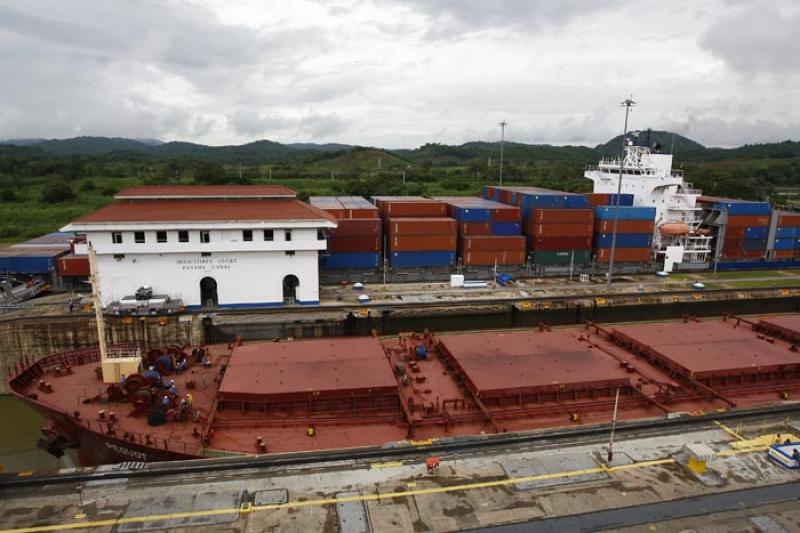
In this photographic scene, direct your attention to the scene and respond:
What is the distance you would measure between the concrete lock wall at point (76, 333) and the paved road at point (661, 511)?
20.9 metres

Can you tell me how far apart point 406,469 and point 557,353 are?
9.41 metres

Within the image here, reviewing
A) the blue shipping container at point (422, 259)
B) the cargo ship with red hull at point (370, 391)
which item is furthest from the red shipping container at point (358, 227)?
the cargo ship with red hull at point (370, 391)

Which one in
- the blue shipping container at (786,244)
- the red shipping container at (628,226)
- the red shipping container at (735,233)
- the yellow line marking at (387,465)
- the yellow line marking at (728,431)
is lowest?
the yellow line marking at (387,465)

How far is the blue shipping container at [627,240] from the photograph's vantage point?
38.7 meters

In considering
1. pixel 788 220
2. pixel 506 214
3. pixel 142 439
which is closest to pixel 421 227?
pixel 506 214

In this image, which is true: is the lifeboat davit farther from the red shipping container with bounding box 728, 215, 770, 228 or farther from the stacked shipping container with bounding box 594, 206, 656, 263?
the red shipping container with bounding box 728, 215, 770, 228

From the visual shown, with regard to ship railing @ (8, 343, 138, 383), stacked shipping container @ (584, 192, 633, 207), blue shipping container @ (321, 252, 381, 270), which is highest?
stacked shipping container @ (584, 192, 633, 207)

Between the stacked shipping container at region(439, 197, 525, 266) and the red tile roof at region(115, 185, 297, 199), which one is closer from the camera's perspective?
the red tile roof at region(115, 185, 297, 199)

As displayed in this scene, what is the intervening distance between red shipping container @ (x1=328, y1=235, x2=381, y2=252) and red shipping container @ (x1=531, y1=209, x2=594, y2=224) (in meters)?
12.7

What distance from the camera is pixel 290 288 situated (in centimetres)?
3052

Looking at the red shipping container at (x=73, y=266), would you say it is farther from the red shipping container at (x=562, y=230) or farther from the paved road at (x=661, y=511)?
the red shipping container at (x=562, y=230)

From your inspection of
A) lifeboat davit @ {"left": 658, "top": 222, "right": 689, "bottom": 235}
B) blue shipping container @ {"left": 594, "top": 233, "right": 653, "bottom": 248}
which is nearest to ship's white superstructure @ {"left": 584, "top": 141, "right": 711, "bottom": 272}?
lifeboat davit @ {"left": 658, "top": 222, "right": 689, "bottom": 235}

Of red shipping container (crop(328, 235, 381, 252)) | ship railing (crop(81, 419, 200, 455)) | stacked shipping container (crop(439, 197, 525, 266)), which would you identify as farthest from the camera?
stacked shipping container (crop(439, 197, 525, 266))

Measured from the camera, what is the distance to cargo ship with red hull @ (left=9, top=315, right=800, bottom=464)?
15328mm
